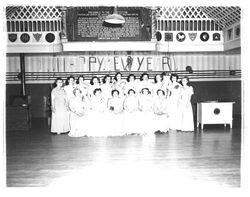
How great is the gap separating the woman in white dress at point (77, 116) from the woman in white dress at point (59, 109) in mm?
307

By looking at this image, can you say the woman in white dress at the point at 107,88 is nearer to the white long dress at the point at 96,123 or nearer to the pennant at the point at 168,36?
the white long dress at the point at 96,123

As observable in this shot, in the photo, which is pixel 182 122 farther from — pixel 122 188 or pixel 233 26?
pixel 122 188

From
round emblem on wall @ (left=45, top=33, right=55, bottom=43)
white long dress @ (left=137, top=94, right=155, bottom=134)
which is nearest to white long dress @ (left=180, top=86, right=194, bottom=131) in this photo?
white long dress @ (left=137, top=94, right=155, bottom=134)

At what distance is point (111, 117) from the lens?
6242 millimetres

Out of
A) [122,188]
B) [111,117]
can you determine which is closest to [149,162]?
[122,188]

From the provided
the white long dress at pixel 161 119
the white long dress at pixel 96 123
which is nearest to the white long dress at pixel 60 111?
the white long dress at pixel 96 123

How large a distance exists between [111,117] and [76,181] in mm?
2995

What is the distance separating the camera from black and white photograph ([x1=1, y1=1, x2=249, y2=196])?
3346mm

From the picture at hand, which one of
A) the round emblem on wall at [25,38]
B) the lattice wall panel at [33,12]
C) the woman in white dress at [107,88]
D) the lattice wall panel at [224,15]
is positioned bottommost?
the woman in white dress at [107,88]

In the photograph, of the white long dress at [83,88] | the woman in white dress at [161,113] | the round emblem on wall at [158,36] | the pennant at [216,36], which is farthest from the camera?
the pennant at [216,36]

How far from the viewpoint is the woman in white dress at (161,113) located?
640 centimetres

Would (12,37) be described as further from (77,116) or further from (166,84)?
(166,84)

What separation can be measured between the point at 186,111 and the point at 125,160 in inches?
117

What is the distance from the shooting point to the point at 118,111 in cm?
641
